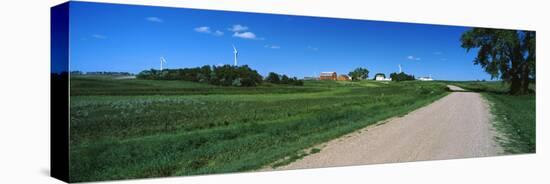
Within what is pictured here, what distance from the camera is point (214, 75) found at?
12227mm

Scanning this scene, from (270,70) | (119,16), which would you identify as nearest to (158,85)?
(119,16)

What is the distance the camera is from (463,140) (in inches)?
591

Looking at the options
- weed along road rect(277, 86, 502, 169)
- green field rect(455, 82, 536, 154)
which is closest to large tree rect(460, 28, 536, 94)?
green field rect(455, 82, 536, 154)

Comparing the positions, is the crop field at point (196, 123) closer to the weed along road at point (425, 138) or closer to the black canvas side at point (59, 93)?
the black canvas side at point (59, 93)

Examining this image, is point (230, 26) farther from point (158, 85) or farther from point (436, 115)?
point (436, 115)

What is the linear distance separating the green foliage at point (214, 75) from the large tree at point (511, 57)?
7.11 metres

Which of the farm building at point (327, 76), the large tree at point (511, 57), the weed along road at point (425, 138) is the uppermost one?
the large tree at point (511, 57)

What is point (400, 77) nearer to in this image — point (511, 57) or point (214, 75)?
point (511, 57)

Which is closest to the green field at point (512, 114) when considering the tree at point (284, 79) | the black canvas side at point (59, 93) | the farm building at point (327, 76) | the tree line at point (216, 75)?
the farm building at point (327, 76)

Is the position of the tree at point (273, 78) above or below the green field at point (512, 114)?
above

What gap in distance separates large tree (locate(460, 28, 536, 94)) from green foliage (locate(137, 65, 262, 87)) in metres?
7.11

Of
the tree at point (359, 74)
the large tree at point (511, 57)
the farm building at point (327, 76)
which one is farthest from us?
the large tree at point (511, 57)

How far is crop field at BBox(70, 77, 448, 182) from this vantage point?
34.5ft

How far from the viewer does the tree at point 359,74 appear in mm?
14253
